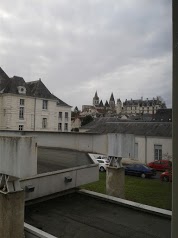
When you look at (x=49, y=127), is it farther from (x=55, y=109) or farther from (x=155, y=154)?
(x=155, y=154)

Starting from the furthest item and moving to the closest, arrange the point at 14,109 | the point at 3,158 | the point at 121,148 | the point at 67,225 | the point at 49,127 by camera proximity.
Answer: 1. the point at 49,127
2. the point at 14,109
3. the point at 121,148
4. the point at 67,225
5. the point at 3,158

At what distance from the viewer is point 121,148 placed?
9125 mm

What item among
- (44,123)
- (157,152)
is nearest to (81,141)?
(157,152)

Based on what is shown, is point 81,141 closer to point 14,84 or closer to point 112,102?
point 14,84

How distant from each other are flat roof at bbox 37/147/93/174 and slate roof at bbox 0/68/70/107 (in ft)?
96.0

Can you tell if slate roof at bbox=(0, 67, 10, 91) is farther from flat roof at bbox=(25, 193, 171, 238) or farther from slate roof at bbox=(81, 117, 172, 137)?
flat roof at bbox=(25, 193, 171, 238)

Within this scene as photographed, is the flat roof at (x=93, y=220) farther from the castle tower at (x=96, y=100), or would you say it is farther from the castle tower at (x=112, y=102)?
the castle tower at (x=96, y=100)

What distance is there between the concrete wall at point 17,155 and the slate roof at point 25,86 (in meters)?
35.0

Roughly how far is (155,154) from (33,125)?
20.6 meters

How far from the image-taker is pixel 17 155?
5.33 metres

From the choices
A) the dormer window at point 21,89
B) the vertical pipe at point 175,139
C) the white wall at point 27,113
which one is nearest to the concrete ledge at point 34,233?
the vertical pipe at point 175,139

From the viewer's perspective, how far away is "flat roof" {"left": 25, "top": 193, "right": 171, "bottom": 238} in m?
6.27

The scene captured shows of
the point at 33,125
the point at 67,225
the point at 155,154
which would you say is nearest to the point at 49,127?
the point at 33,125

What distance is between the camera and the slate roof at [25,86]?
39.6 m
